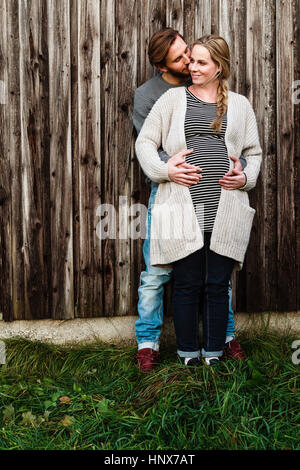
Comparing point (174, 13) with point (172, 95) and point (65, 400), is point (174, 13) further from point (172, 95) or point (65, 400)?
point (65, 400)

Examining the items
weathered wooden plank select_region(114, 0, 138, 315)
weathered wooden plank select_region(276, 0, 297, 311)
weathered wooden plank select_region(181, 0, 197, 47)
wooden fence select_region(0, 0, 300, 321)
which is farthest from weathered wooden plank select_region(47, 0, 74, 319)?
weathered wooden plank select_region(276, 0, 297, 311)

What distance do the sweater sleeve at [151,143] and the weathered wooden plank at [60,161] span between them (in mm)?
577

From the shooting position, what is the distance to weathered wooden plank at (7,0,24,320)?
288 cm

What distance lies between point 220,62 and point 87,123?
91 centimetres

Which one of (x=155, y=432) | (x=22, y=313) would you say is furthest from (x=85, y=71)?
(x=155, y=432)

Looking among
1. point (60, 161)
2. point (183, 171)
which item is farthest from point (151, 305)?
point (60, 161)

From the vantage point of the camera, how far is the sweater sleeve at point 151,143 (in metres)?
2.59

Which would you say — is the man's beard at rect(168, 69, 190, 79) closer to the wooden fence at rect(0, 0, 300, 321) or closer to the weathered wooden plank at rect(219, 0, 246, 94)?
the wooden fence at rect(0, 0, 300, 321)

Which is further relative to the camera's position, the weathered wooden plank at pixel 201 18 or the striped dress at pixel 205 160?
the weathered wooden plank at pixel 201 18

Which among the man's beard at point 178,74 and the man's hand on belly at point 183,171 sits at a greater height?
the man's beard at point 178,74

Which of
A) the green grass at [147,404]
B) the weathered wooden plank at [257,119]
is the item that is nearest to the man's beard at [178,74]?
the weathered wooden plank at [257,119]

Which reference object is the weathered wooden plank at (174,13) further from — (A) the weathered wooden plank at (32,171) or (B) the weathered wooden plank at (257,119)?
(A) the weathered wooden plank at (32,171)

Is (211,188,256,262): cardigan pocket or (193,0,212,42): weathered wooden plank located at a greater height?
(193,0,212,42): weathered wooden plank

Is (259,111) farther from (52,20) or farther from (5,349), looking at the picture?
(5,349)
